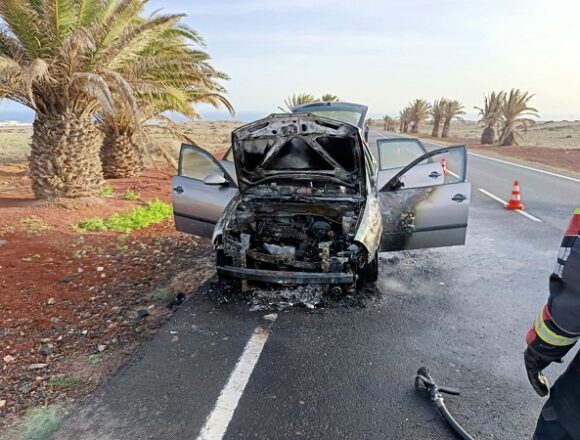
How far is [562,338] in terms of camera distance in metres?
1.72

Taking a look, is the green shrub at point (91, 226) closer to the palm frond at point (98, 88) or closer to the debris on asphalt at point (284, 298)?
the palm frond at point (98, 88)

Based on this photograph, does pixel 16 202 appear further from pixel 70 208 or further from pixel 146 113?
pixel 146 113

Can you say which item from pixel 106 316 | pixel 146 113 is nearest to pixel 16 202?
pixel 146 113

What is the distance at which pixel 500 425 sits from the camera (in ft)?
8.85

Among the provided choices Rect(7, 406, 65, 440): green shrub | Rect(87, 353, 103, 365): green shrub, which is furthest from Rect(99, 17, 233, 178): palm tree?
Rect(7, 406, 65, 440): green shrub

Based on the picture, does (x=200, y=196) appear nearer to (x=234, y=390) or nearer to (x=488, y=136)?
(x=234, y=390)

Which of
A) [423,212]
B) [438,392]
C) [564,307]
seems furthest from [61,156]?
[564,307]

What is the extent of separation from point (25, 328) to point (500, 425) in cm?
398

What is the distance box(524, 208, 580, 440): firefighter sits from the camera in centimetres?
164

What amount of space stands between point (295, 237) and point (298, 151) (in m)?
0.98

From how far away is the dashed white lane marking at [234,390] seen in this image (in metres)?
2.60

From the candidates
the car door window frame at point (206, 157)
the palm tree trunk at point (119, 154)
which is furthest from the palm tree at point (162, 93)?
the car door window frame at point (206, 157)

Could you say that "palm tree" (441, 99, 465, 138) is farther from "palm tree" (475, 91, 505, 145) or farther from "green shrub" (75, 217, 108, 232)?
"green shrub" (75, 217, 108, 232)

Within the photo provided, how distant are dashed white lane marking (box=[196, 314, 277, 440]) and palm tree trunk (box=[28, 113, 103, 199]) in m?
6.18
